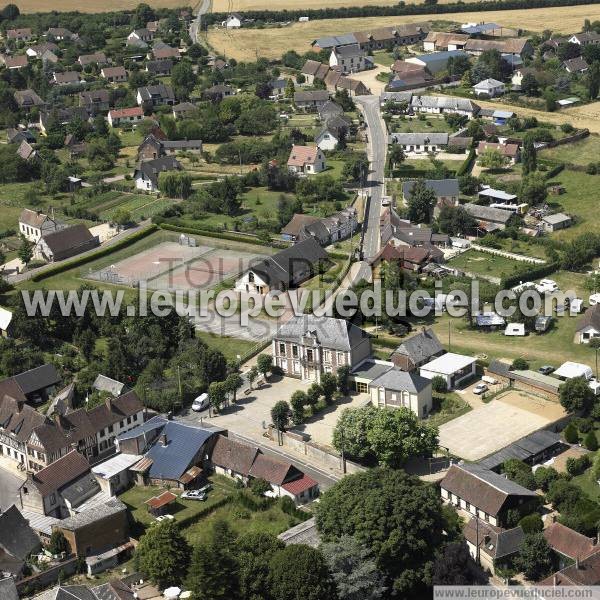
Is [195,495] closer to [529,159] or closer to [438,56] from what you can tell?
[529,159]

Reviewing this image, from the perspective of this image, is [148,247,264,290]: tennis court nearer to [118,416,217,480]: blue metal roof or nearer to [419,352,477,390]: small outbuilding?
[419,352,477,390]: small outbuilding

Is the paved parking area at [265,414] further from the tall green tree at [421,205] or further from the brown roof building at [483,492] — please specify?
the tall green tree at [421,205]

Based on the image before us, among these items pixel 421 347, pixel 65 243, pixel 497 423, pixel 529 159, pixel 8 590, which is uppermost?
pixel 529 159

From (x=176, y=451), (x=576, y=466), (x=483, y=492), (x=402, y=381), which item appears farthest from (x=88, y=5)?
(x=483, y=492)

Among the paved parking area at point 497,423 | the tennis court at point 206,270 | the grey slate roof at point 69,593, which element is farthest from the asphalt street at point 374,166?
the grey slate roof at point 69,593

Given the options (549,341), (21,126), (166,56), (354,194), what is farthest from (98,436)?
(166,56)

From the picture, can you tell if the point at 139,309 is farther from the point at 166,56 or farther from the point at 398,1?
the point at 398,1
